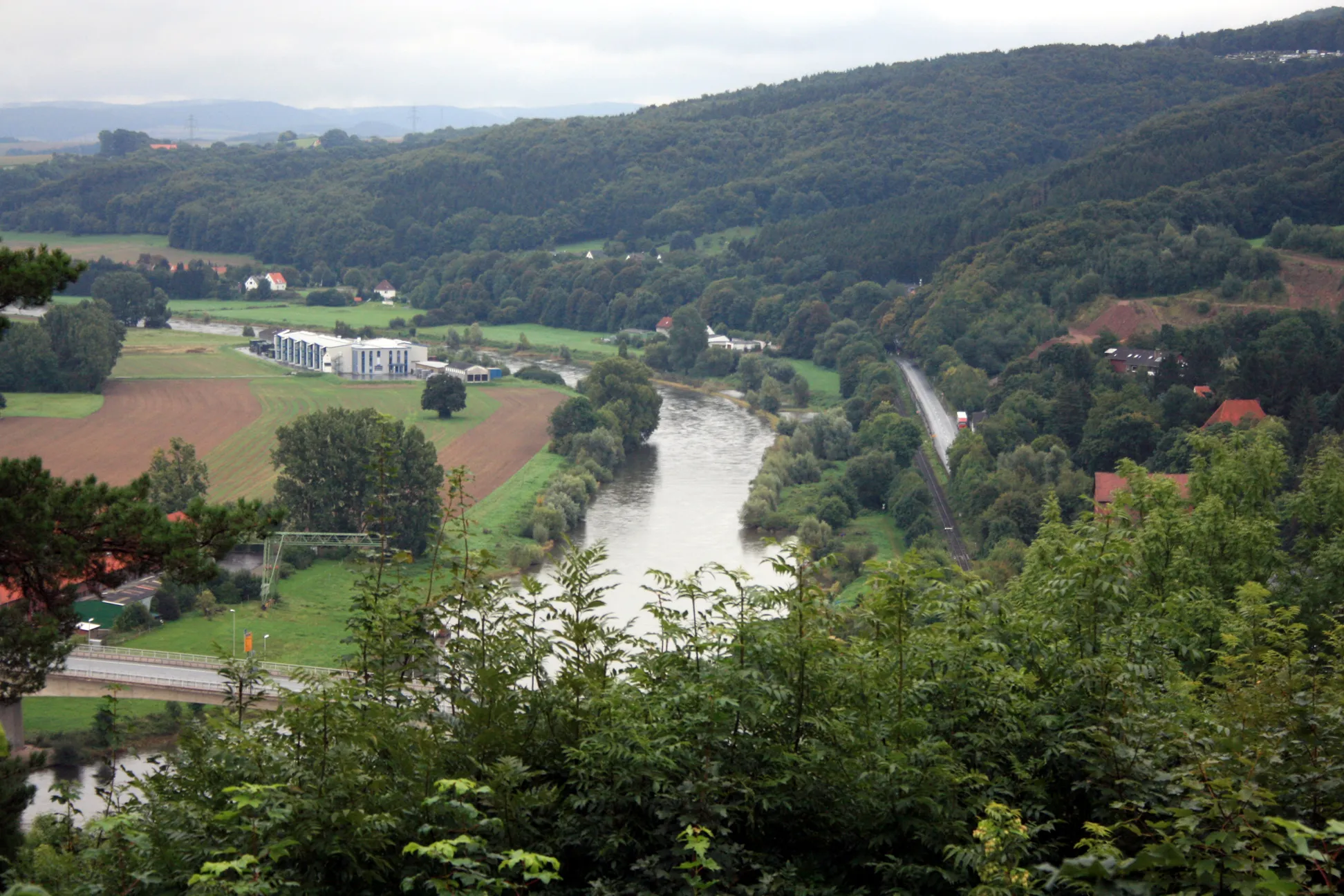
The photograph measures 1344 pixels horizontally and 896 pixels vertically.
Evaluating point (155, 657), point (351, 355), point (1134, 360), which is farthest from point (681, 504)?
point (351, 355)

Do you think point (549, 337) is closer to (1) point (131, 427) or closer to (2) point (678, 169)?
(1) point (131, 427)

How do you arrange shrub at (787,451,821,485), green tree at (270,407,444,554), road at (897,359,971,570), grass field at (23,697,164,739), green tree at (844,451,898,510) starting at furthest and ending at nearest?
shrub at (787,451,821,485), green tree at (844,451,898,510), green tree at (270,407,444,554), road at (897,359,971,570), grass field at (23,697,164,739)

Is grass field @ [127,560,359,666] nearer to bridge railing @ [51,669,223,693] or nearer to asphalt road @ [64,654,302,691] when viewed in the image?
asphalt road @ [64,654,302,691]

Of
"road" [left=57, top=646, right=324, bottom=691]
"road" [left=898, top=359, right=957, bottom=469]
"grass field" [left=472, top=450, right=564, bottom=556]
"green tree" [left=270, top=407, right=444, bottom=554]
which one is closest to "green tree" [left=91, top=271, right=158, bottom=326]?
"grass field" [left=472, top=450, right=564, bottom=556]

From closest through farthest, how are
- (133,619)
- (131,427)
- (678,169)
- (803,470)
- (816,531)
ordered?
(133,619)
(816,531)
(803,470)
(131,427)
(678,169)

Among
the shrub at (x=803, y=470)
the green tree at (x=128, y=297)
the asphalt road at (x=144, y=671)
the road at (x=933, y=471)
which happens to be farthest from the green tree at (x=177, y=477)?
the green tree at (x=128, y=297)

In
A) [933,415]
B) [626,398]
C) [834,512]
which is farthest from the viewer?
[626,398]

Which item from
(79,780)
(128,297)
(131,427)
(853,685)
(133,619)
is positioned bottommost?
(79,780)
